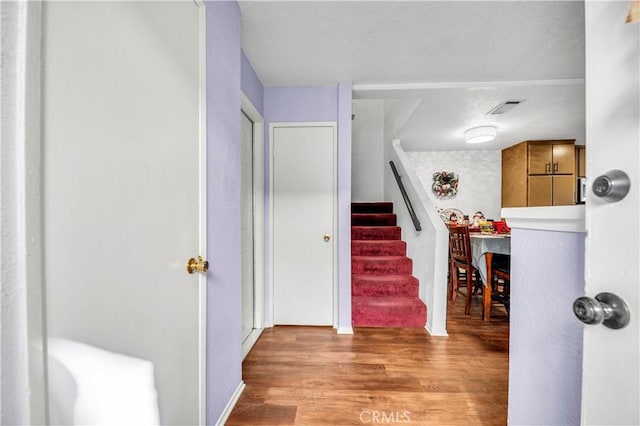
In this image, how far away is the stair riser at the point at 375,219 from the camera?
12.9 ft

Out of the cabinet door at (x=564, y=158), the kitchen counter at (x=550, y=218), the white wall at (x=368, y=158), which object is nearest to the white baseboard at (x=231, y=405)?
the kitchen counter at (x=550, y=218)

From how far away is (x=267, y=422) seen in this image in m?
1.38

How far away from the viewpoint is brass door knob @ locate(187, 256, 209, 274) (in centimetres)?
104

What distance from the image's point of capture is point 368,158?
5.00m

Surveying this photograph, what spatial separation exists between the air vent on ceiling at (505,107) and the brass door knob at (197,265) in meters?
3.52

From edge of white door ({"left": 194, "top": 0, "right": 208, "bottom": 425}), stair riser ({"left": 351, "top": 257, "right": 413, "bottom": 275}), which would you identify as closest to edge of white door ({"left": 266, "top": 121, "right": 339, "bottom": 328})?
stair riser ({"left": 351, "top": 257, "right": 413, "bottom": 275})

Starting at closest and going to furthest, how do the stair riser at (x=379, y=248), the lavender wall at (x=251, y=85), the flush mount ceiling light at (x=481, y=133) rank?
the lavender wall at (x=251, y=85)
the stair riser at (x=379, y=248)
the flush mount ceiling light at (x=481, y=133)

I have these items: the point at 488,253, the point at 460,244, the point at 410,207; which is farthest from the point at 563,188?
the point at 410,207

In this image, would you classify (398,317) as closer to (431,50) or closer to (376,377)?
(376,377)

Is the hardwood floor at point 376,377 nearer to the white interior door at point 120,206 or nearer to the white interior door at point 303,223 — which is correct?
the white interior door at point 303,223

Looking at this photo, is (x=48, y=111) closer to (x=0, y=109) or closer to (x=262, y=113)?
(x=0, y=109)

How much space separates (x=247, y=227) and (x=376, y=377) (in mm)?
1590

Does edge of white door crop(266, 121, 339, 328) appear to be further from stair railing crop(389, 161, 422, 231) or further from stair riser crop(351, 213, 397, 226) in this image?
stair riser crop(351, 213, 397, 226)

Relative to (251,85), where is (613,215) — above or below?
below
